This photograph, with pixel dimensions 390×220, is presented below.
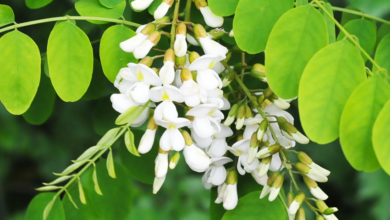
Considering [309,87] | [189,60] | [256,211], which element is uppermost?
[189,60]

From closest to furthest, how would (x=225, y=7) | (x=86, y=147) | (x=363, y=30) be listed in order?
(x=225, y=7), (x=363, y=30), (x=86, y=147)

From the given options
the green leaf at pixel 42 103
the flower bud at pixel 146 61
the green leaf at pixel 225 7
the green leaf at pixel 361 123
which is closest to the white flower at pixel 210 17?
the green leaf at pixel 225 7

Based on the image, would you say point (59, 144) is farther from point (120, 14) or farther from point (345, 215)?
point (345, 215)

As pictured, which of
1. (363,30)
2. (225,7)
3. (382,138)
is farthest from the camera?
(363,30)

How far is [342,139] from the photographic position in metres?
0.44

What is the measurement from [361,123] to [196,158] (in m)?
0.22

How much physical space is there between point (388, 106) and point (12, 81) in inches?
20.8

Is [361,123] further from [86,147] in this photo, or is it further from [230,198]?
[86,147]

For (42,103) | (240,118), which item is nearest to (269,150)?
(240,118)

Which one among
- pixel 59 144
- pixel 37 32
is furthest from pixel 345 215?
pixel 37 32

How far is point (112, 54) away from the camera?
58cm

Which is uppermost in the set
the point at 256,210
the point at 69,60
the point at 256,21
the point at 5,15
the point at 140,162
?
the point at 5,15

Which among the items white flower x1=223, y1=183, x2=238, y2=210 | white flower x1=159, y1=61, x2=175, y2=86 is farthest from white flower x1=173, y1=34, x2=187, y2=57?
white flower x1=223, y1=183, x2=238, y2=210

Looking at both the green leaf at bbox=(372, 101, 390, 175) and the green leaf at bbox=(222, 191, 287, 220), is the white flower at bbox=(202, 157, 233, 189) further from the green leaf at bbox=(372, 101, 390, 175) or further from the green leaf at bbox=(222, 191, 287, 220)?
the green leaf at bbox=(372, 101, 390, 175)
